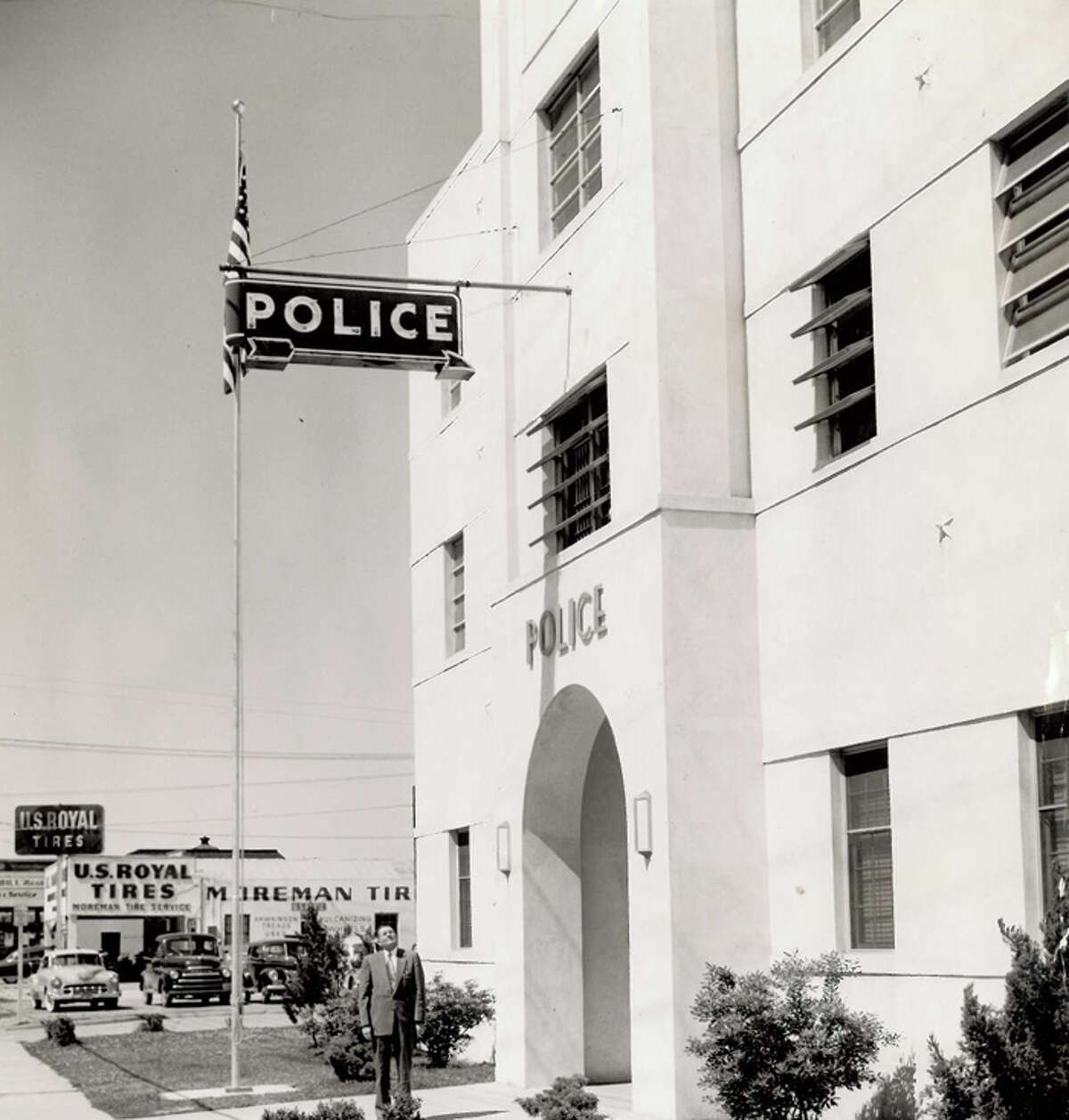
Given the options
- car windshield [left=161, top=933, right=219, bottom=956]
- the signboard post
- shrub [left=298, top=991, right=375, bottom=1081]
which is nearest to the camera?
shrub [left=298, top=991, right=375, bottom=1081]

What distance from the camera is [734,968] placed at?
52.1 feet

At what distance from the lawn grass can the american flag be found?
7943mm

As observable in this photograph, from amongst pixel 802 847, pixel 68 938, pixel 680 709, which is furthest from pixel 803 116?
pixel 68 938

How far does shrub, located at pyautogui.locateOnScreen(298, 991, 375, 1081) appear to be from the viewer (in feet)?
69.0

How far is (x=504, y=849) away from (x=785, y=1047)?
22.4ft

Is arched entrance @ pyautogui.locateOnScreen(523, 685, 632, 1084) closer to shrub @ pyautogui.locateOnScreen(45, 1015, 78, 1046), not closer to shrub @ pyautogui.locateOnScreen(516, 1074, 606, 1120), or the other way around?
shrub @ pyautogui.locateOnScreen(516, 1074, 606, 1120)

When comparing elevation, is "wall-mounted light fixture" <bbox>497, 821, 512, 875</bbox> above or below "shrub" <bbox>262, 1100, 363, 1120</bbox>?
above

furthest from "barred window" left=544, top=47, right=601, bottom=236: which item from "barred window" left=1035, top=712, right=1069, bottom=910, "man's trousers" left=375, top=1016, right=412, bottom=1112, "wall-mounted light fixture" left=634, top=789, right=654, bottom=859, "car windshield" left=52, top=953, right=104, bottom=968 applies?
"car windshield" left=52, top=953, right=104, bottom=968

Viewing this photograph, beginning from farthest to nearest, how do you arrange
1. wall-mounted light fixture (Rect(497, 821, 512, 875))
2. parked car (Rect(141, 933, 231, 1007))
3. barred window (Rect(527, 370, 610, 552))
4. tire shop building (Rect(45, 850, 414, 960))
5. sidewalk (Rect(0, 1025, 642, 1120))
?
1. tire shop building (Rect(45, 850, 414, 960))
2. parked car (Rect(141, 933, 231, 1007))
3. wall-mounted light fixture (Rect(497, 821, 512, 875))
4. barred window (Rect(527, 370, 610, 552))
5. sidewalk (Rect(0, 1025, 642, 1120))

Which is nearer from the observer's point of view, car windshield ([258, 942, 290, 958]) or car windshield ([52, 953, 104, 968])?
car windshield ([52, 953, 104, 968])

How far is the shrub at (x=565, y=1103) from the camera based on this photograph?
52.1 feet

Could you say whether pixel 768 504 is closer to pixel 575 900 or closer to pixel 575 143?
pixel 575 900

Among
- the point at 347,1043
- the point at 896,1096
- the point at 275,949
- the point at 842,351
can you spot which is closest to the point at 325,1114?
the point at 896,1096

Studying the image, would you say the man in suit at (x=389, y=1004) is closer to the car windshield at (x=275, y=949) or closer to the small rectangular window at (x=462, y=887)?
the small rectangular window at (x=462, y=887)
